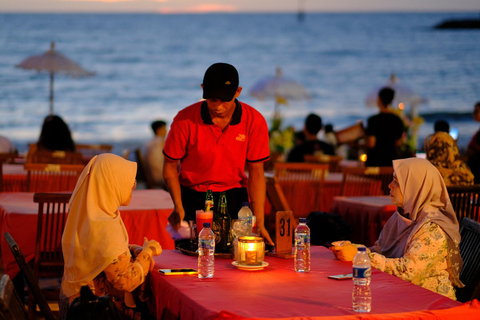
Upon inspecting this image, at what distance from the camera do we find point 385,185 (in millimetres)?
7328

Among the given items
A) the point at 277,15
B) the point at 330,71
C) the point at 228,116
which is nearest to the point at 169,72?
the point at 330,71

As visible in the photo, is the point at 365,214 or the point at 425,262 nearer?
the point at 425,262

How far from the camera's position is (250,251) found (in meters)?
3.27

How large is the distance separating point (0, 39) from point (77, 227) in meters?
40.4

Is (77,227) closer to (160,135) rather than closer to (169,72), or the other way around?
(160,135)

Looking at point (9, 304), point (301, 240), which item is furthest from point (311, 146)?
point (9, 304)

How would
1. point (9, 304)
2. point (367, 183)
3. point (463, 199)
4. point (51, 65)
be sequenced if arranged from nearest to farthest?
1. point (9, 304)
2. point (463, 199)
3. point (367, 183)
4. point (51, 65)

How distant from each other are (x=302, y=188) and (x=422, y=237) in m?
3.85

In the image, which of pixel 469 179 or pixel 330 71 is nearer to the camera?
pixel 469 179

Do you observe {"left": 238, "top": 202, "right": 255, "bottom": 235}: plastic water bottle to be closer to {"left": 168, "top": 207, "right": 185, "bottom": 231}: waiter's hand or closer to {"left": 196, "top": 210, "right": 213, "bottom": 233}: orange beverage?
{"left": 196, "top": 210, "right": 213, "bottom": 233}: orange beverage

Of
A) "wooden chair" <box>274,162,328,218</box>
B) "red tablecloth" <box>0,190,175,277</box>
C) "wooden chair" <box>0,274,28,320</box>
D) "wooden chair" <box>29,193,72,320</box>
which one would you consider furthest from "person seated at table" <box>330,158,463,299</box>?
"wooden chair" <box>274,162,328,218</box>

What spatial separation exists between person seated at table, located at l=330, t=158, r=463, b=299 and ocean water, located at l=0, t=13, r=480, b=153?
76.4ft

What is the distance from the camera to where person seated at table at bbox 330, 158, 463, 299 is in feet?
11.0

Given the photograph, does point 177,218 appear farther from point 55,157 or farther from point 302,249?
point 55,157
